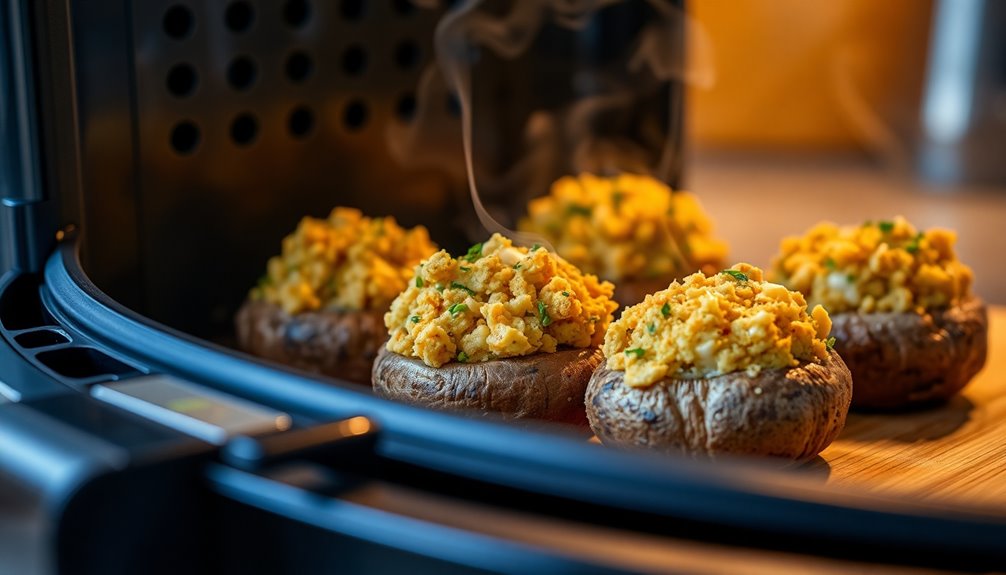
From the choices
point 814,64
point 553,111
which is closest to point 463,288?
point 553,111

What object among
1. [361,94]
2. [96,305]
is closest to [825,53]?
[361,94]

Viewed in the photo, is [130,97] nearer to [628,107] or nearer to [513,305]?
[513,305]

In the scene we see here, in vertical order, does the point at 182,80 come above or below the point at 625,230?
above

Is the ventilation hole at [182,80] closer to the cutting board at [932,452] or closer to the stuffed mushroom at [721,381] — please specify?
the stuffed mushroom at [721,381]

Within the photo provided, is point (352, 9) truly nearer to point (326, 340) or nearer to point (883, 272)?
point (326, 340)

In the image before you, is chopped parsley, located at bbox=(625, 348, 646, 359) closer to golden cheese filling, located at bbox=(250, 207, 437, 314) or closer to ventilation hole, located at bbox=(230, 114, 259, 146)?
golden cheese filling, located at bbox=(250, 207, 437, 314)

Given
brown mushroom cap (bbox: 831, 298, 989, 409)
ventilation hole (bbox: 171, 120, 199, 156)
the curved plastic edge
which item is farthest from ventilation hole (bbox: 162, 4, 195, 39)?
brown mushroom cap (bbox: 831, 298, 989, 409)

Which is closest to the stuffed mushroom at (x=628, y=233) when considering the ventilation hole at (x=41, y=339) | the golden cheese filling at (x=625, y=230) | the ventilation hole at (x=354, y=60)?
the golden cheese filling at (x=625, y=230)
